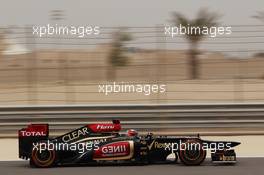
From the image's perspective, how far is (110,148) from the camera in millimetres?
10672

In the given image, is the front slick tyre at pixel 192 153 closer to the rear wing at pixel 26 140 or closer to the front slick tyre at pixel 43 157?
the front slick tyre at pixel 43 157

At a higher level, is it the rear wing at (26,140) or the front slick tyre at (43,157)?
the rear wing at (26,140)

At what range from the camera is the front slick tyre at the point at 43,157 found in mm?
10812

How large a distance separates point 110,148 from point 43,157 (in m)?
1.07

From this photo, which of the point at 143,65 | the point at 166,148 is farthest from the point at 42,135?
the point at 143,65

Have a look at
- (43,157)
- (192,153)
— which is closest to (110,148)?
Result: (43,157)

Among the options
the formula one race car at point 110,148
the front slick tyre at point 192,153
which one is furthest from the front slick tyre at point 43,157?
the front slick tyre at point 192,153

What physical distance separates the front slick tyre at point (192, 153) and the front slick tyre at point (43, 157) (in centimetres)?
200

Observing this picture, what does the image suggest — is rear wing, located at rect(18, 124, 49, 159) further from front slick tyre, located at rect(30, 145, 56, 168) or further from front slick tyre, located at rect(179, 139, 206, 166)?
front slick tyre, located at rect(179, 139, 206, 166)

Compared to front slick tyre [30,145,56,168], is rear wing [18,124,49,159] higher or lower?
higher

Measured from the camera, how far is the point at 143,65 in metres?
18.4

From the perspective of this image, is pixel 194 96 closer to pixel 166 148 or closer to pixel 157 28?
pixel 157 28

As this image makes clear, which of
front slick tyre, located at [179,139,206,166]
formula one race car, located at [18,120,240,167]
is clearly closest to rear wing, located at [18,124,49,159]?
formula one race car, located at [18,120,240,167]

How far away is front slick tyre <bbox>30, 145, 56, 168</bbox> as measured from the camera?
35.5 feet
